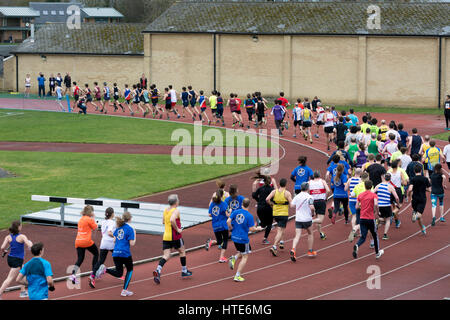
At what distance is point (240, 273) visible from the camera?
1625 cm

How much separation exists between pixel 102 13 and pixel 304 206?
104220 mm

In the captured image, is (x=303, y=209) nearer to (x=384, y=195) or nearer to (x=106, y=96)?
(x=384, y=195)

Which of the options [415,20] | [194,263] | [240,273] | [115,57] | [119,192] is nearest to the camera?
[240,273]

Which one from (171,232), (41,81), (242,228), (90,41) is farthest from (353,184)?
(90,41)

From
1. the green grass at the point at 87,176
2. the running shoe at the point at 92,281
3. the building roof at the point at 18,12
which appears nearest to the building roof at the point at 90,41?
the green grass at the point at 87,176

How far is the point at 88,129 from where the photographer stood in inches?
1662

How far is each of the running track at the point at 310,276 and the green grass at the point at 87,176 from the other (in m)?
5.95

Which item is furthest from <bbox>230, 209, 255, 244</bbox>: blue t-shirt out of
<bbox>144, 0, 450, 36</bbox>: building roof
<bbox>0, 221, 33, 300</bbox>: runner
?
<bbox>144, 0, 450, 36</bbox>: building roof

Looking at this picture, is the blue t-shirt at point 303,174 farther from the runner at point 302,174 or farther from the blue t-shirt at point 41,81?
the blue t-shirt at point 41,81

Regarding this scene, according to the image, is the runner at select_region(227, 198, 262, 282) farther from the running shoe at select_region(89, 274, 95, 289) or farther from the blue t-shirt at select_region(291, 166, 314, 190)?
the blue t-shirt at select_region(291, 166, 314, 190)

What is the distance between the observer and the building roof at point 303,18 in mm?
53500

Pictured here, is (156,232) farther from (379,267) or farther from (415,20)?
(415,20)
